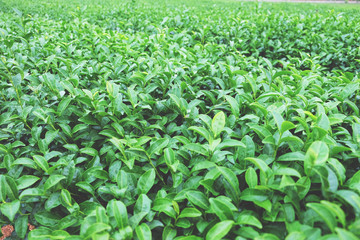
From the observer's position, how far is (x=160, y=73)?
2.09 m

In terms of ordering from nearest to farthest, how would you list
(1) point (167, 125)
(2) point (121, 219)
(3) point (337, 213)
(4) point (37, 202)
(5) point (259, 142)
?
(3) point (337, 213) → (2) point (121, 219) → (4) point (37, 202) → (5) point (259, 142) → (1) point (167, 125)

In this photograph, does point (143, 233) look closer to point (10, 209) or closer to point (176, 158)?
point (176, 158)

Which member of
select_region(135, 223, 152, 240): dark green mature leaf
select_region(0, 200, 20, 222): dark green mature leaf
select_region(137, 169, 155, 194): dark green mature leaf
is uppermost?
select_region(137, 169, 155, 194): dark green mature leaf

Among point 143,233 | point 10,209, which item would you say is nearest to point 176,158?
point 143,233

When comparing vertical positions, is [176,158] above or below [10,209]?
above

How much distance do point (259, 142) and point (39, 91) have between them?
188 cm

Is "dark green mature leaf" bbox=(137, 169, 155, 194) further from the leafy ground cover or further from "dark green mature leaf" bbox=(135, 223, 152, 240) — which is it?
"dark green mature leaf" bbox=(135, 223, 152, 240)

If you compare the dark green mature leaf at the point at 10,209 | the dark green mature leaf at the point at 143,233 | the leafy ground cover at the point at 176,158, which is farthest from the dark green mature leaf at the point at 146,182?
the dark green mature leaf at the point at 10,209

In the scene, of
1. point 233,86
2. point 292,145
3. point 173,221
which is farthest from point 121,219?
point 233,86

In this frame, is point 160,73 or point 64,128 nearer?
point 64,128

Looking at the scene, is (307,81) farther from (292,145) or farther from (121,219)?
(121,219)

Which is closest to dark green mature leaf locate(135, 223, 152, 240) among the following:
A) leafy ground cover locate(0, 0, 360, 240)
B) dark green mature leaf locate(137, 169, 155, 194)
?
leafy ground cover locate(0, 0, 360, 240)

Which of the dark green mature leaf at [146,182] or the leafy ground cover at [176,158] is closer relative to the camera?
the leafy ground cover at [176,158]

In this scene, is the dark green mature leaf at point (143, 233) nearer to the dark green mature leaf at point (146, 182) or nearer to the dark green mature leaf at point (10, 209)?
the dark green mature leaf at point (146, 182)
